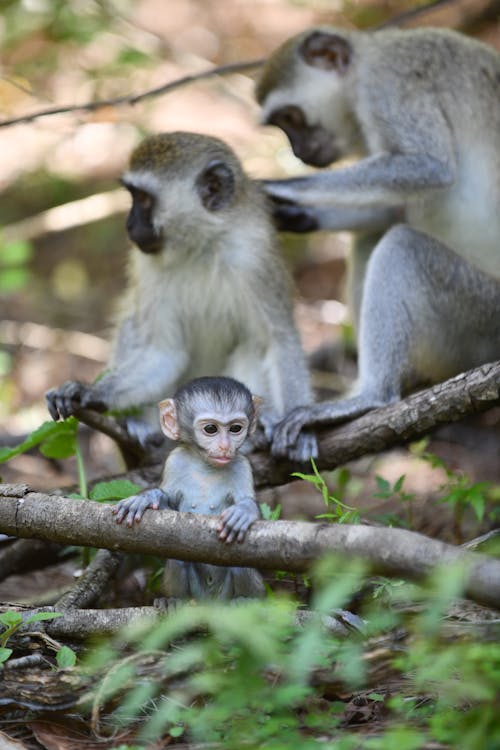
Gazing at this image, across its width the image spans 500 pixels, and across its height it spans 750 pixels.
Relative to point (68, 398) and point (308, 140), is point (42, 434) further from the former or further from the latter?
point (308, 140)

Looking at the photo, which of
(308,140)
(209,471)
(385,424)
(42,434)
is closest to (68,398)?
(42,434)

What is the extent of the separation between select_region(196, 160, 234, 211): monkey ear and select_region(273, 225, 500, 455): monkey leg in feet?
3.46

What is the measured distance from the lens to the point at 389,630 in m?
3.44

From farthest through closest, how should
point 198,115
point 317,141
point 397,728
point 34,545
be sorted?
1. point 198,115
2. point 317,141
3. point 34,545
4. point 397,728

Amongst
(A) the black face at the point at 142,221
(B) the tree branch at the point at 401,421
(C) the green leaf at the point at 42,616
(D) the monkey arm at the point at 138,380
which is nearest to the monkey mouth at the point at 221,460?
(C) the green leaf at the point at 42,616

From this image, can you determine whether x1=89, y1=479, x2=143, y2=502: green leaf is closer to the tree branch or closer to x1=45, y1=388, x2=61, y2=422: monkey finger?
x1=45, y1=388, x2=61, y2=422: monkey finger

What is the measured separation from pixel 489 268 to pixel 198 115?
7608mm

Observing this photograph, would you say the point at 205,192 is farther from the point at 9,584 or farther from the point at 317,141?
the point at 9,584

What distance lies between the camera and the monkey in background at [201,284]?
6266 millimetres

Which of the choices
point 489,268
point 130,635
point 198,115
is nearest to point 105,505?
point 130,635

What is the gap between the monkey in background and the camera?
6.27 meters

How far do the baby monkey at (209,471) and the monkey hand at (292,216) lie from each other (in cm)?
258

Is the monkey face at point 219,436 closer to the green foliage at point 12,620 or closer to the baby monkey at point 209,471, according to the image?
the baby monkey at point 209,471

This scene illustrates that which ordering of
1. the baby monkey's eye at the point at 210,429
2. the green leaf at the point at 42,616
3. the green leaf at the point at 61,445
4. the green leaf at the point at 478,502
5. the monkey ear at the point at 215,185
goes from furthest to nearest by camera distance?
1. the monkey ear at the point at 215,185
2. the green leaf at the point at 61,445
3. the green leaf at the point at 478,502
4. the baby monkey's eye at the point at 210,429
5. the green leaf at the point at 42,616
